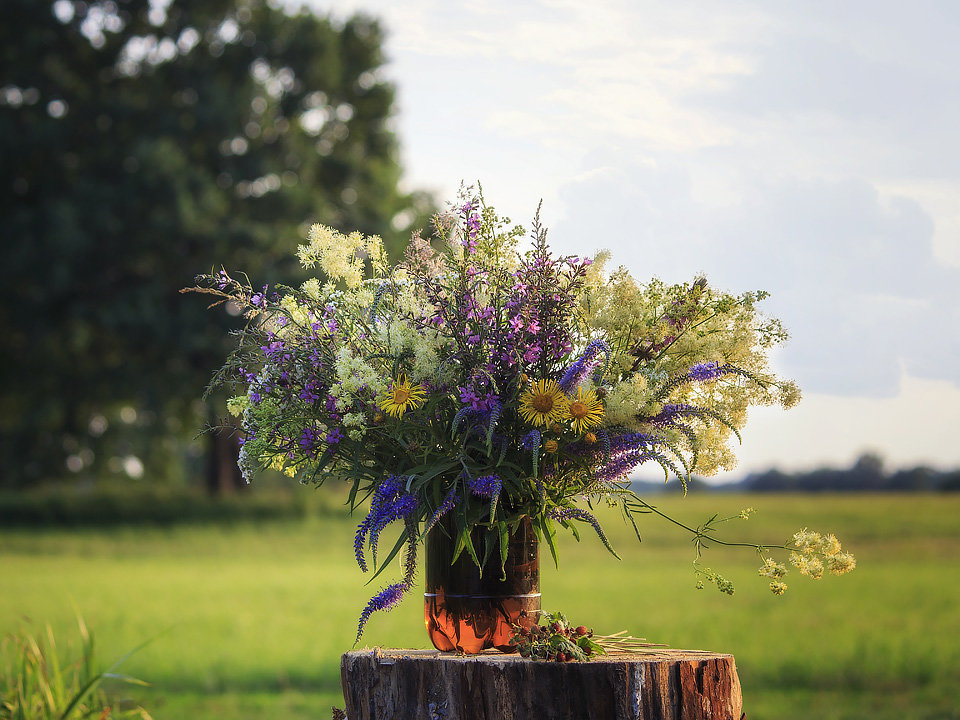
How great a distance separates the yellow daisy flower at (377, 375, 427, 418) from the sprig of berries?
0.83 metres

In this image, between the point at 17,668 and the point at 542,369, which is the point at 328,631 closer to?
the point at 17,668

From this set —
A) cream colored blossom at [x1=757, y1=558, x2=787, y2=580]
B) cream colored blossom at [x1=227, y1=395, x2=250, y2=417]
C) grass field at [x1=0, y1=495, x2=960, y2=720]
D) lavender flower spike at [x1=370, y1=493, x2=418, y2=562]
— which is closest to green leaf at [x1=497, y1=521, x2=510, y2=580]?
lavender flower spike at [x1=370, y1=493, x2=418, y2=562]

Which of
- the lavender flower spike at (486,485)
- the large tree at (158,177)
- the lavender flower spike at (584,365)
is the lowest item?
the lavender flower spike at (486,485)

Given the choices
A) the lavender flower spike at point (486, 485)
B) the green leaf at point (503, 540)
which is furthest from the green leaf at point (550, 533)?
the lavender flower spike at point (486, 485)

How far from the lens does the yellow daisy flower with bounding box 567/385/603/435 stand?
8.81 feet

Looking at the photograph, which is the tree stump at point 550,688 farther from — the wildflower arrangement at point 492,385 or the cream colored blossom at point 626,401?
the cream colored blossom at point 626,401

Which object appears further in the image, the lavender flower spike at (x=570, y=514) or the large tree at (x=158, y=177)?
the large tree at (x=158, y=177)

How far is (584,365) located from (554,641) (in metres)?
0.89

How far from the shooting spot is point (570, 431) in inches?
112

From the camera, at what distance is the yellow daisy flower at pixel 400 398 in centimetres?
272

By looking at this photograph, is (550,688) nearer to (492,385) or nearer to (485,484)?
(485,484)

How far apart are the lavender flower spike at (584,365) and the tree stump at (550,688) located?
0.88m

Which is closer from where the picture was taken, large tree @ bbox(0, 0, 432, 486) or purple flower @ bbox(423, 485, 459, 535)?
purple flower @ bbox(423, 485, 459, 535)

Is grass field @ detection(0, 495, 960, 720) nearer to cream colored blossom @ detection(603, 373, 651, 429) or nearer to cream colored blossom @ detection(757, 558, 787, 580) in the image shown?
cream colored blossom @ detection(603, 373, 651, 429)
